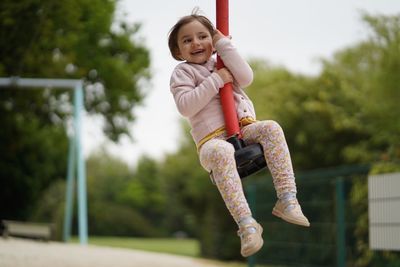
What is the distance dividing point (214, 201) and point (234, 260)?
65.7 inches

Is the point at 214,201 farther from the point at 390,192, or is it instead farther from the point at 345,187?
the point at 390,192

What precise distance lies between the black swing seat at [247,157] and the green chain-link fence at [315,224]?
6922mm

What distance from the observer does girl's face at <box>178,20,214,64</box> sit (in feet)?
9.46

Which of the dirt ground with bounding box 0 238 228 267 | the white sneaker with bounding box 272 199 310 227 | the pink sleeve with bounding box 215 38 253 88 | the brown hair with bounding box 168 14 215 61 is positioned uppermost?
the brown hair with bounding box 168 14 215 61

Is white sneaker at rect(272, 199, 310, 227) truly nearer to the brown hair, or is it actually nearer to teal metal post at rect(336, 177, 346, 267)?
the brown hair

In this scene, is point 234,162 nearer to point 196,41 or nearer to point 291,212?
point 291,212

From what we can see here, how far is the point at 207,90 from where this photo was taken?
2.76 meters

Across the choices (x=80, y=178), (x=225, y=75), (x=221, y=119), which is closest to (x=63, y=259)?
(x=80, y=178)

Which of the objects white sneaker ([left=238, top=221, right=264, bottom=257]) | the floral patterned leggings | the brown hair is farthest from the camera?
the brown hair

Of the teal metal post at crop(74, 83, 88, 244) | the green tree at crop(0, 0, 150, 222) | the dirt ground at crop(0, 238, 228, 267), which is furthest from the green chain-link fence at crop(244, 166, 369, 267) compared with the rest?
the green tree at crop(0, 0, 150, 222)

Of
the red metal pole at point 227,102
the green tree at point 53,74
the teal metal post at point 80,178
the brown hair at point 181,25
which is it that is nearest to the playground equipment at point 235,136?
the red metal pole at point 227,102

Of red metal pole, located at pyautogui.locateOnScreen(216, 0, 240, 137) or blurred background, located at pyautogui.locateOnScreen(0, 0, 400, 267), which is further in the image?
blurred background, located at pyautogui.locateOnScreen(0, 0, 400, 267)

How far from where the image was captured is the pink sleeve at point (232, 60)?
2789 millimetres

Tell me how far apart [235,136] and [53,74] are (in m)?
10.5
